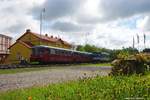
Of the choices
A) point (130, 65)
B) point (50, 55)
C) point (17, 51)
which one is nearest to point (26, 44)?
point (17, 51)

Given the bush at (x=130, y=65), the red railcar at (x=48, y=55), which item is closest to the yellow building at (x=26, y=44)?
the red railcar at (x=48, y=55)

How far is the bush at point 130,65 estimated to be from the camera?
62.7 feet

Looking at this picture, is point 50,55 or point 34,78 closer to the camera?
point 34,78

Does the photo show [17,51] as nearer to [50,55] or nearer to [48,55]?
[50,55]

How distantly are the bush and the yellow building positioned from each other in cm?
4772

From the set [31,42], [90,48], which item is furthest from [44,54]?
[90,48]

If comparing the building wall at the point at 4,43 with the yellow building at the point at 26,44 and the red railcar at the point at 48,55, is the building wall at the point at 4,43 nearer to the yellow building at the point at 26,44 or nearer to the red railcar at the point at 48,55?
the yellow building at the point at 26,44

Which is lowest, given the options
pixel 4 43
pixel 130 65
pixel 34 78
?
pixel 34 78

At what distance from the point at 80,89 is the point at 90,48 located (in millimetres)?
135845

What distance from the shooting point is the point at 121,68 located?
19234 mm

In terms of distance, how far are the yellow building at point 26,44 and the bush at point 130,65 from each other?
47.7m

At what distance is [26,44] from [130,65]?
7713 cm

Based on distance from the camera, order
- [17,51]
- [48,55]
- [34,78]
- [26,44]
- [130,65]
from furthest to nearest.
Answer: [26,44] < [17,51] < [48,55] < [34,78] < [130,65]

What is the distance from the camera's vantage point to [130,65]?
785 inches
